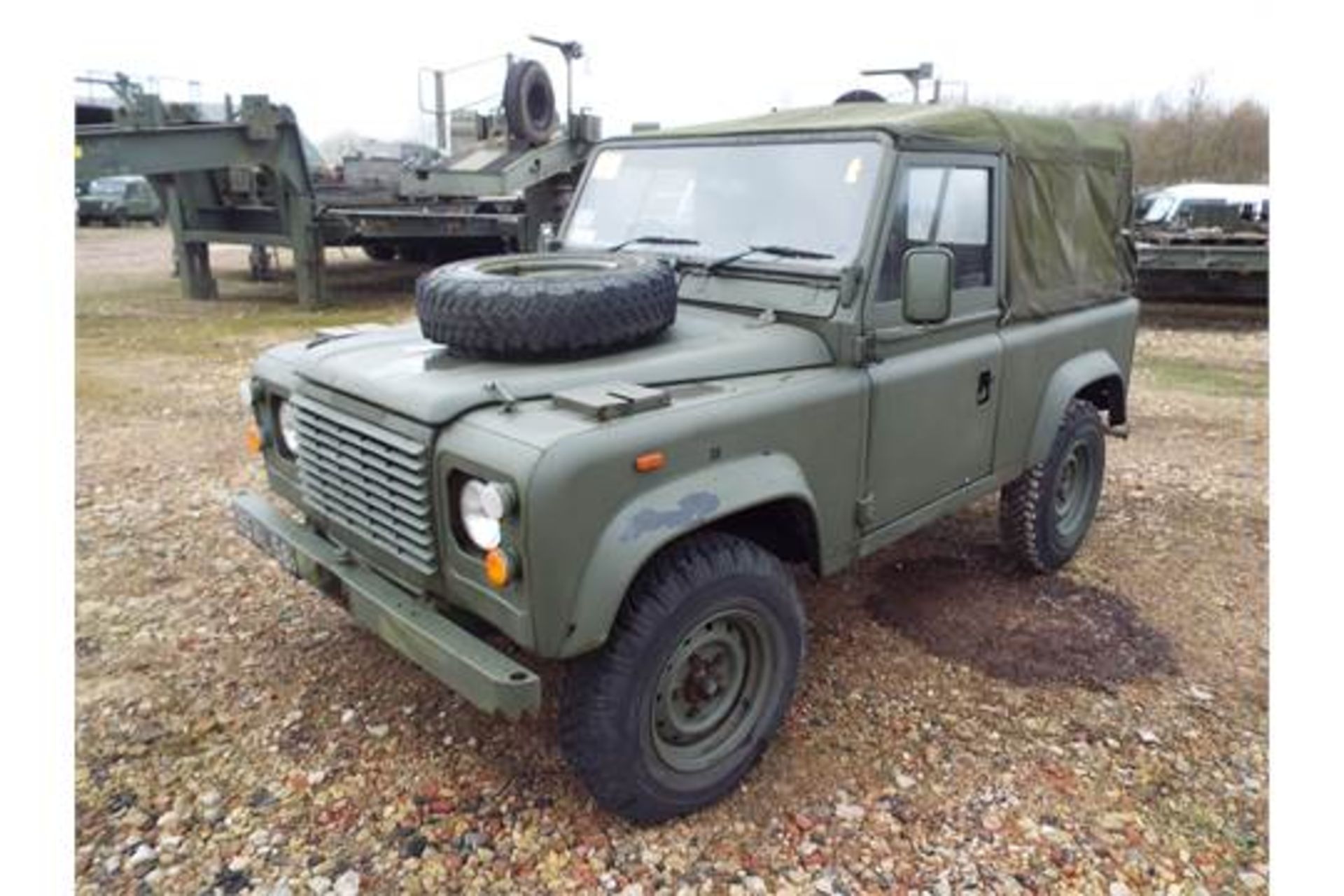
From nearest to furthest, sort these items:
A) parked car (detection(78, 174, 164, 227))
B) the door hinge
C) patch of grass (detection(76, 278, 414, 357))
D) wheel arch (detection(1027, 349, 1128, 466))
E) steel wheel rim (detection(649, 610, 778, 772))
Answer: steel wheel rim (detection(649, 610, 778, 772)) < the door hinge < wheel arch (detection(1027, 349, 1128, 466)) < patch of grass (detection(76, 278, 414, 357)) < parked car (detection(78, 174, 164, 227))

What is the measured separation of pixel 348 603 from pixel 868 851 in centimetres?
178

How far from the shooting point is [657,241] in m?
3.81

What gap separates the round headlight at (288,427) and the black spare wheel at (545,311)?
58 cm

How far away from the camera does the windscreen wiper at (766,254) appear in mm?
3379

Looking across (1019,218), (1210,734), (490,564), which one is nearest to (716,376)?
(490,564)

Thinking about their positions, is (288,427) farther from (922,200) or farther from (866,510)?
(922,200)

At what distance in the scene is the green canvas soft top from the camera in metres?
3.64

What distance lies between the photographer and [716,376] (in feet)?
9.84

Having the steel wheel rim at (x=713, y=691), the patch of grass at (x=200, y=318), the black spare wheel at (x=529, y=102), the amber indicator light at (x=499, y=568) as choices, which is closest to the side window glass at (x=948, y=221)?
the steel wheel rim at (x=713, y=691)

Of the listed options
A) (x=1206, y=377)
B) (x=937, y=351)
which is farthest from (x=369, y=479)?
(x=1206, y=377)

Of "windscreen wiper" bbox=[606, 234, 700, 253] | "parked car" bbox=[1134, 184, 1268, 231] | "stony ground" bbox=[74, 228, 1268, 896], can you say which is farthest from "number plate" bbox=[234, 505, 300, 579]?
"parked car" bbox=[1134, 184, 1268, 231]

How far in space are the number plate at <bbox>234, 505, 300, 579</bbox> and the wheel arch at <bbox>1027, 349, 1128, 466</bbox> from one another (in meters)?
3.12

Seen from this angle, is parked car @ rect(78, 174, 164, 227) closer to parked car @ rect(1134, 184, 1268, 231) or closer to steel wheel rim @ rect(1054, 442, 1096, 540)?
parked car @ rect(1134, 184, 1268, 231)

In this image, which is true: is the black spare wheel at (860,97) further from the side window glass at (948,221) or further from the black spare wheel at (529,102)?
the black spare wheel at (529,102)
